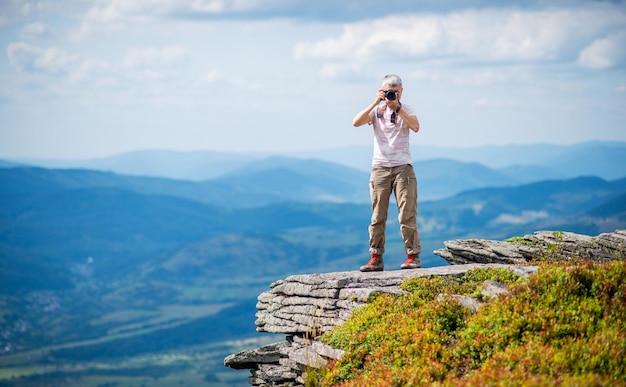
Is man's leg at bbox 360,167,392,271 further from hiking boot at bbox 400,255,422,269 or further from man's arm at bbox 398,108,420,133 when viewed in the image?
man's arm at bbox 398,108,420,133

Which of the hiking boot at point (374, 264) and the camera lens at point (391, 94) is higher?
the camera lens at point (391, 94)

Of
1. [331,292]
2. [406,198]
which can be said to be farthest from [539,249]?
[331,292]

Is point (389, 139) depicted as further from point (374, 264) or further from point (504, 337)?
point (504, 337)

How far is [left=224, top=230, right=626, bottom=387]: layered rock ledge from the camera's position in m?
19.5

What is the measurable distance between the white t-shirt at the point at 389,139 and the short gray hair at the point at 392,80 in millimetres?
670

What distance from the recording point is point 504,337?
49.4ft

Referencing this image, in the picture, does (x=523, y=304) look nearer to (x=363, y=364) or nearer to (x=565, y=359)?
(x=565, y=359)

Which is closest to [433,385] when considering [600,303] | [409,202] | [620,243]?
[600,303]

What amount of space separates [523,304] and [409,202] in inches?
230

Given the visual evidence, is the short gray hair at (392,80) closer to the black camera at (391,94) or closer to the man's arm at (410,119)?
the black camera at (391,94)

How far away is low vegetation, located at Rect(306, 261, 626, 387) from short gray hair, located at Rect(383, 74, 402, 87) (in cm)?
548

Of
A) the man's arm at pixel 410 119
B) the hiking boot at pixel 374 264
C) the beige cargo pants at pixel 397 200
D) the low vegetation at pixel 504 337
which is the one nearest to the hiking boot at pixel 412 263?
the beige cargo pants at pixel 397 200

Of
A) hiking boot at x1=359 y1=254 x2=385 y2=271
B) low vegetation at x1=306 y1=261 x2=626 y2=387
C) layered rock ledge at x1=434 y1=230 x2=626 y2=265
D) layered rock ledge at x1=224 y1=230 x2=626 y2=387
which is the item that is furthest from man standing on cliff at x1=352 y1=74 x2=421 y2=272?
low vegetation at x1=306 y1=261 x2=626 y2=387

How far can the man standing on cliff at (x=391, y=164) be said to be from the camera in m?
19.9
